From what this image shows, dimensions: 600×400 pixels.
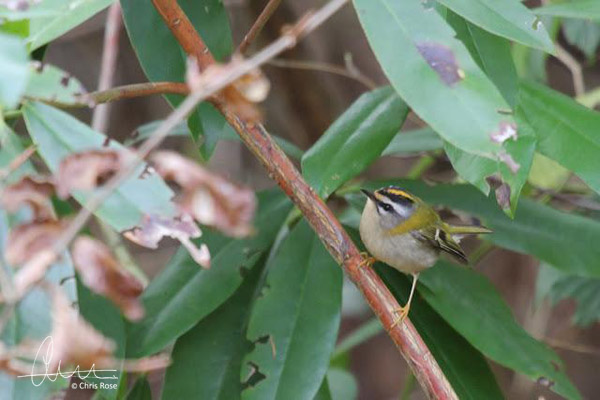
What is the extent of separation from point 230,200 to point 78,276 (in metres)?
1.10

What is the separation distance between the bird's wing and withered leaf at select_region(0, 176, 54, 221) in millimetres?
1573

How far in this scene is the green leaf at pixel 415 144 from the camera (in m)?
2.45

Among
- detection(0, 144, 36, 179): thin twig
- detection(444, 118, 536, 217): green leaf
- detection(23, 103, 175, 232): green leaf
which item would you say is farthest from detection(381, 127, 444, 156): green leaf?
detection(0, 144, 36, 179): thin twig

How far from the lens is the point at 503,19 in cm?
150

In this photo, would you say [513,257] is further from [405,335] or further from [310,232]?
[405,335]

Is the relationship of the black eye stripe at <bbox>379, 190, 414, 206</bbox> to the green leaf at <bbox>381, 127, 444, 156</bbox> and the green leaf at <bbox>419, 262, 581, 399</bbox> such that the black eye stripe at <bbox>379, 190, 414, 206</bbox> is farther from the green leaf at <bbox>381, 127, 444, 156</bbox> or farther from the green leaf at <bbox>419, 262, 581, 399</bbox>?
the green leaf at <bbox>419, 262, 581, 399</bbox>

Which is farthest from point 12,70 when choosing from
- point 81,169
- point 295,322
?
point 295,322

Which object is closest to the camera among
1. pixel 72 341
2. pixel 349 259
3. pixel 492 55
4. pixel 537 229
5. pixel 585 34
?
pixel 72 341

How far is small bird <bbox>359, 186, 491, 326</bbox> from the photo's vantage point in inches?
91.4

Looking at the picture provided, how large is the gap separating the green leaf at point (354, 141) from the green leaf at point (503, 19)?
1.57ft

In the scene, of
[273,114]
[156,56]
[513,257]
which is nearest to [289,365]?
[156,56]

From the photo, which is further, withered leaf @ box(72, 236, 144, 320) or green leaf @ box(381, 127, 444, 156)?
green leaf @ box(381, 127, 444, 156)

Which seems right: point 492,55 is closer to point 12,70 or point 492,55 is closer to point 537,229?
point 537,229

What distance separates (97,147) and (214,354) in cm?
91
